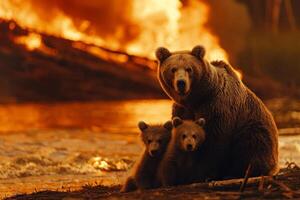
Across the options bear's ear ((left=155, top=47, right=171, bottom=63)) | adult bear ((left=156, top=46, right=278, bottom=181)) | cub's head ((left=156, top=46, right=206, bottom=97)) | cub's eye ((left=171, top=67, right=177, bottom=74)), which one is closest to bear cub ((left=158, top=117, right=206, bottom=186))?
adult bear ((left=156, top=46, right=278, bottom=181))

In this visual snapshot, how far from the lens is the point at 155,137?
38.8ft

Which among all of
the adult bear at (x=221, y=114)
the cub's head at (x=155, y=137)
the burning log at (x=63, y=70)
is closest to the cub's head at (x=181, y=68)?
the adult bear at (x=221, y=114)

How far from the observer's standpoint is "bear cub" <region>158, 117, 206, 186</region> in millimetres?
11273

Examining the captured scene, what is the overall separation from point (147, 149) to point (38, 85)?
71575 millimetres

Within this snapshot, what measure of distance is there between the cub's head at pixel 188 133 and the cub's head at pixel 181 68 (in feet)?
1.42

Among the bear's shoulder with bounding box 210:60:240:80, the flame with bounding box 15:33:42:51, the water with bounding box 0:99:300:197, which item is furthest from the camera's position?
the flame with bounding box 15:33:42:51

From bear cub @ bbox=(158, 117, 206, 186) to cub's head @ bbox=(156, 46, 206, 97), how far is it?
470 millimetres

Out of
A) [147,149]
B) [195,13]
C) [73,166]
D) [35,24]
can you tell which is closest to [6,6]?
[35,24]

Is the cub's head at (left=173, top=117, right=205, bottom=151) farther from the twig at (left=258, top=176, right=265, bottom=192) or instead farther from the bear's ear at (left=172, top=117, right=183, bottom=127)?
the twig at (left=258, top=176, right=265, bottom=192)

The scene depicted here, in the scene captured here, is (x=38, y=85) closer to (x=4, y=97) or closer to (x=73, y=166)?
(x=4, y=97)

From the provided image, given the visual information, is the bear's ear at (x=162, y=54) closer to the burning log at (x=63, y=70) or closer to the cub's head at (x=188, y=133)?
the cub's head at (x=188, y=133)

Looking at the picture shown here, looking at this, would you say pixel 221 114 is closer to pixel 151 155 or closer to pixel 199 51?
pixel 199 51

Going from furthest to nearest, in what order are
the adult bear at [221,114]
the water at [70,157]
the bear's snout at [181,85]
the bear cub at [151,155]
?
the water at [70,157] → the bear cub at [151,155] → the adult bear at [221,114] → the bear's snout at [181,85]

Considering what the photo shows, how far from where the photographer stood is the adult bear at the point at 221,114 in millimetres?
11492
